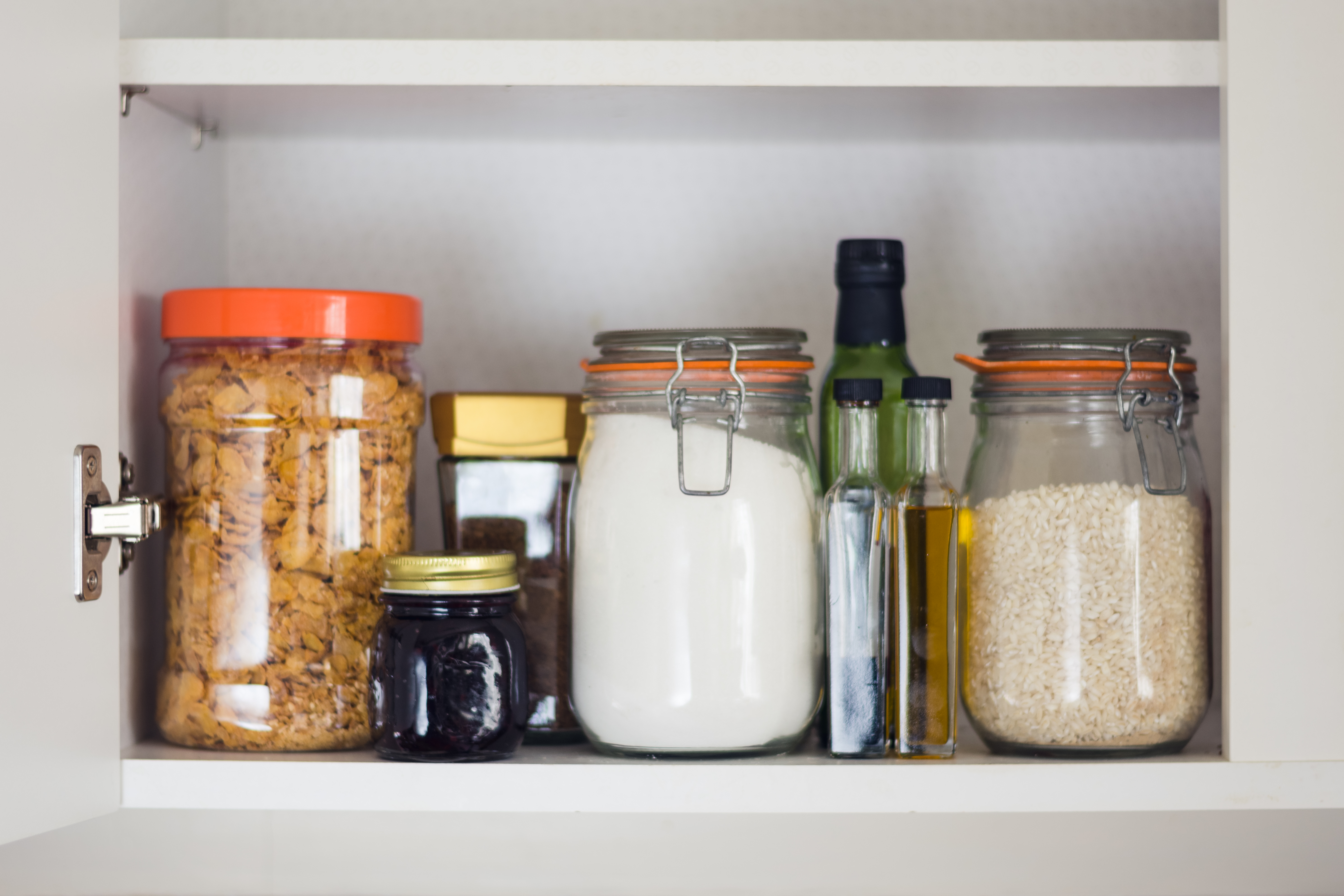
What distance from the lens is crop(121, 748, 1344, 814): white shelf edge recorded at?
58 centimetres

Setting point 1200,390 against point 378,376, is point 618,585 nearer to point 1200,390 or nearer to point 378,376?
point 378,376

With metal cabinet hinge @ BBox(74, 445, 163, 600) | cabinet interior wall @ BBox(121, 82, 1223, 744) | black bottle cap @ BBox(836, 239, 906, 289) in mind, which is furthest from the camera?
cabinet interior wall @ BBox(121, 82, 1223, 744)

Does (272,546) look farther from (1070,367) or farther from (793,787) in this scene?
(1070,367)

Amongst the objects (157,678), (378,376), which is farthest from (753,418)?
(157,678)

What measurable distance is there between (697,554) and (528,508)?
0.43ft

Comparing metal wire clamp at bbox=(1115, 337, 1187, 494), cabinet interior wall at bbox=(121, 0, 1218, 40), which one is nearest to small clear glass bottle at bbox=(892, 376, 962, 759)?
metal wire clamp at bbox=(1115, 337, 1187, 494)

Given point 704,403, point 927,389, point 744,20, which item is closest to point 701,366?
point 704,403

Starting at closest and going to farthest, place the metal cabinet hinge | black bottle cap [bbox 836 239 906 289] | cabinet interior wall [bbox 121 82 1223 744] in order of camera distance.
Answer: the metal cabinet hinge < black bottle cap [bbox 836 239 906 289] < cabinet interior wall [bbox 121 82 1223 744]

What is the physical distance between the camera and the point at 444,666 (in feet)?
1.90

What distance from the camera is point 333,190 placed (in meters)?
0.85

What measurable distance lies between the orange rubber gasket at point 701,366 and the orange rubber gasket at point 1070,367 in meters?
0.10

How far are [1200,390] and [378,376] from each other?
611mm

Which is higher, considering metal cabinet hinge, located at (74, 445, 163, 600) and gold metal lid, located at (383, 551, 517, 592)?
metal cabinet hinge, located at (74, 445, 163, 600)

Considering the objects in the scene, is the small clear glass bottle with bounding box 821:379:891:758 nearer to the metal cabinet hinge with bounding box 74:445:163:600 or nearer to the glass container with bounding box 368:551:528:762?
the glass container with bounding box 368:551:528:762
